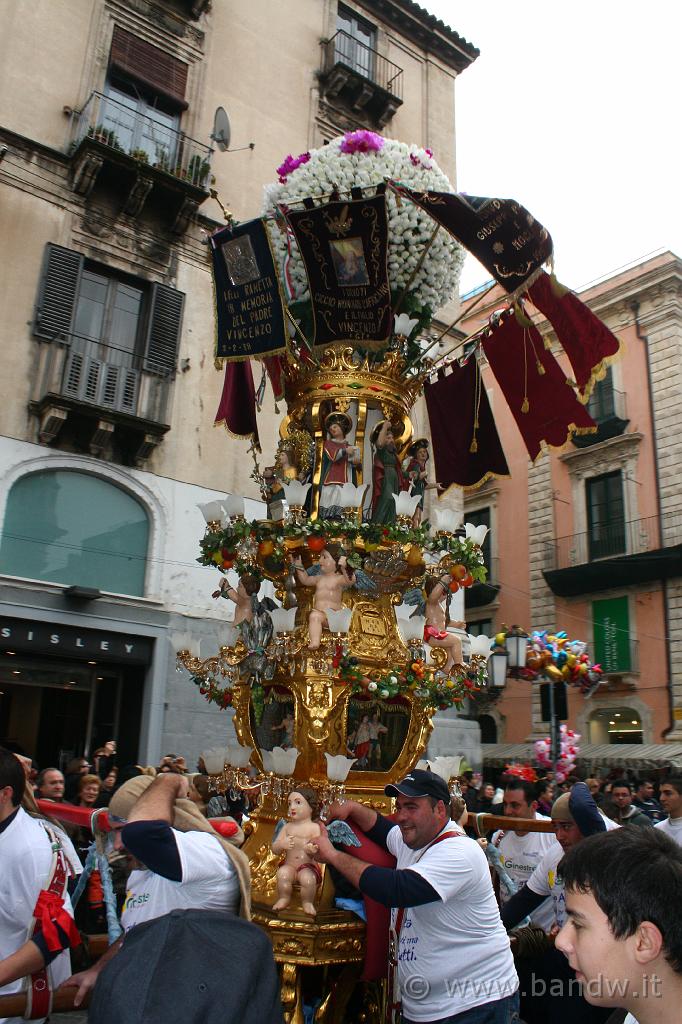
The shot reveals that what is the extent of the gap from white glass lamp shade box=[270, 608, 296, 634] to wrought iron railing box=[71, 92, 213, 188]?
11.4m

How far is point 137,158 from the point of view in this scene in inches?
562

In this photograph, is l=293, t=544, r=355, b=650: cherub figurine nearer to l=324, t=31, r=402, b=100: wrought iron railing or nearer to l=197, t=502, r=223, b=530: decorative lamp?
l=197, t=502, r=223, b=530: decorative lamp

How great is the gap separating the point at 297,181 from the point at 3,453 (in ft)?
25.1

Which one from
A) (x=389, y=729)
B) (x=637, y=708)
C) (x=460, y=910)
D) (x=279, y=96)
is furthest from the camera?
(x=637, y=708)

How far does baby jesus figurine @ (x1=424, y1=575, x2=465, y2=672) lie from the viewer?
6035 millimetres

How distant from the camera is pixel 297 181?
274 inches

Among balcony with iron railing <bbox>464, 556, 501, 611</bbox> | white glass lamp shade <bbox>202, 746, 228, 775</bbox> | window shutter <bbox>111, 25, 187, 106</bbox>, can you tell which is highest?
window shutter <bbox>111, 25, 187, 106</bbox>

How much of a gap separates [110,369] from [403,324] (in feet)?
27.2

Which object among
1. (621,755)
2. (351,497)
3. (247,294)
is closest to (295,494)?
(351,497)

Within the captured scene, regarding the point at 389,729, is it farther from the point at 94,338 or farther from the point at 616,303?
the point at 616,303

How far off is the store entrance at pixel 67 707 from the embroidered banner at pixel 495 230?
9830 mm

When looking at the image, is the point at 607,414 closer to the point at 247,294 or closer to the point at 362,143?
the point at 362,143

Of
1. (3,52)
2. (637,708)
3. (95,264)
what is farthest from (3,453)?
(637,708)

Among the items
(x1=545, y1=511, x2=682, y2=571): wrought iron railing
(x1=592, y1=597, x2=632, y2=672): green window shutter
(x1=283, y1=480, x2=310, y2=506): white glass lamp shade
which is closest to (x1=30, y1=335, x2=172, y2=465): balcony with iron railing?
(x1=283, y1=480, x2=310, y2=506): white glass lamp shade
